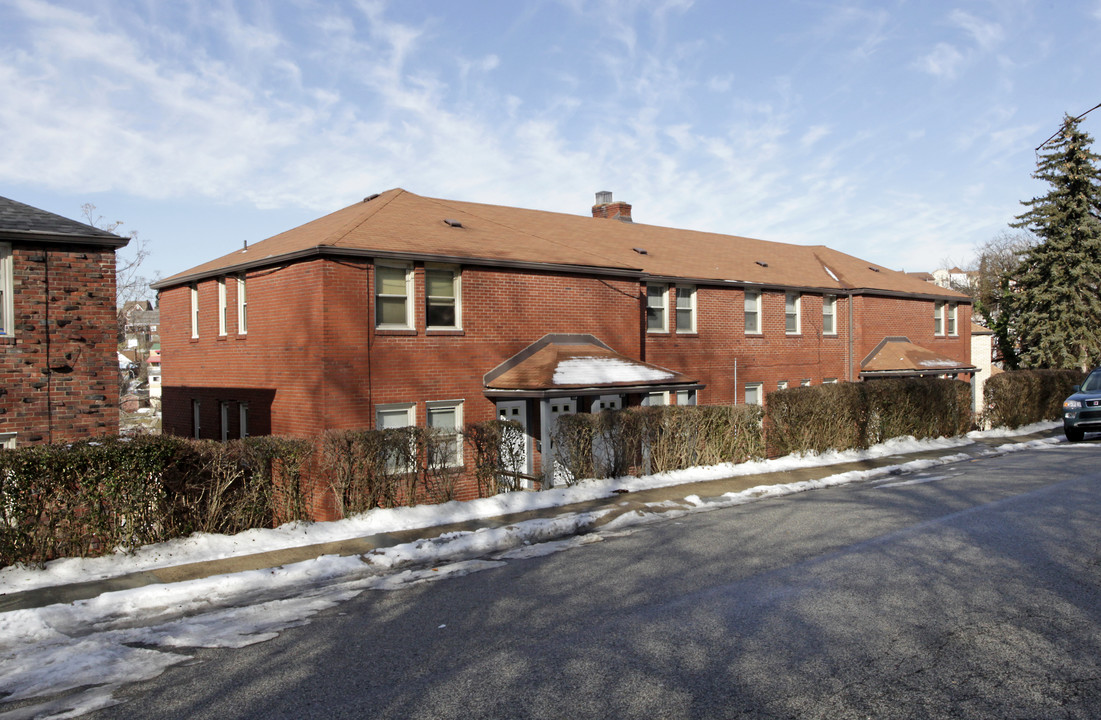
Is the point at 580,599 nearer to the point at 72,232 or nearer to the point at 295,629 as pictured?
the point at 295,629

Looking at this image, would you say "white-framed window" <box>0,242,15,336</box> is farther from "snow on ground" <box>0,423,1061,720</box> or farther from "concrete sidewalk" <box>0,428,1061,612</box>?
"concrete sidewalk" <box>0,428,1061,612</box>

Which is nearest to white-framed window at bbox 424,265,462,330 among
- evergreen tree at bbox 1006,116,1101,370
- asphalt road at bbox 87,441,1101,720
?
asphalt road at bbox 87,441,1101,720

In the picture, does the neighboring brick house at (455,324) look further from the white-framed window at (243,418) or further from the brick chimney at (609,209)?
the brick chimney at (609,209)

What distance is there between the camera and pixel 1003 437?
22969 millimetres

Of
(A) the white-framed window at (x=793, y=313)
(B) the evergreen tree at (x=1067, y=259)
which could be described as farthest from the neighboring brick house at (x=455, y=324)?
(B) the evergreen tree at (x=1067, y=259)

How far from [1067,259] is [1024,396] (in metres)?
15.9

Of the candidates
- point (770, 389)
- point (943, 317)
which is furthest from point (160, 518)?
point (943, 317)

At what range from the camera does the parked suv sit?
20906 mm

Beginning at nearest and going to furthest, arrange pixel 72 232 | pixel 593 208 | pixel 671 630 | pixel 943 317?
pixel 671 630, pixel 72 232, pixel 593 208, pixel 943 317

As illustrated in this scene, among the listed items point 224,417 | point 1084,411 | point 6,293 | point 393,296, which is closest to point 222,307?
point 224,417

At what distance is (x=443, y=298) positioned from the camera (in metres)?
17.1

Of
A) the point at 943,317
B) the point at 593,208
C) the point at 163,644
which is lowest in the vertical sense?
the point at 163,644

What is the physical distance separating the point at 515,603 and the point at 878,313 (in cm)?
2708

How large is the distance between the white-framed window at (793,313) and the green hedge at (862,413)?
626cm
